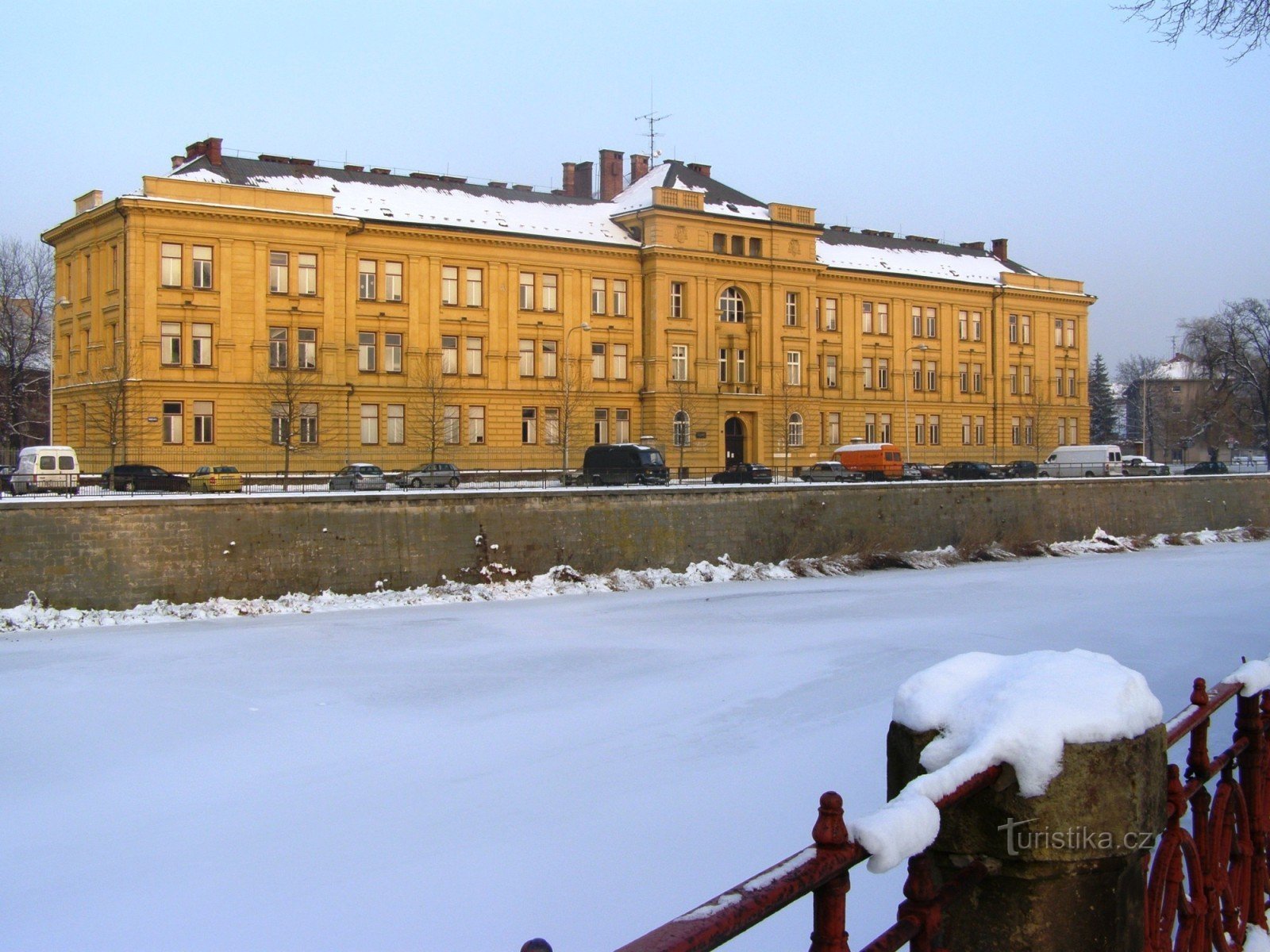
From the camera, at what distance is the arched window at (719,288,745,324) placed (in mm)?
67625

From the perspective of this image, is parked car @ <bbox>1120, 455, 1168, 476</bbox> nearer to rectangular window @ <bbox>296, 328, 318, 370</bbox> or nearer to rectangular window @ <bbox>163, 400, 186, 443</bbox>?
rectangular window @ <bbox>296, 328, 318, 370</bbox>

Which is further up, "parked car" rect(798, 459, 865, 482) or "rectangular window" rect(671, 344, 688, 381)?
"rectangular window" rect(671, 344, 688, 381)

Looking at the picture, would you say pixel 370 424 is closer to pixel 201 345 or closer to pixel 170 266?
pixel 201 345

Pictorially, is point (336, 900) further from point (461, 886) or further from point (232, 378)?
point (232, 378)

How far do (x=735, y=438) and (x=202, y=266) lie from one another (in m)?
31.1

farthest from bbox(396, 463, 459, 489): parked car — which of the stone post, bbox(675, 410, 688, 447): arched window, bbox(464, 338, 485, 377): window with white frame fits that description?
the stone post

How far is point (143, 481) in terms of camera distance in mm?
41062

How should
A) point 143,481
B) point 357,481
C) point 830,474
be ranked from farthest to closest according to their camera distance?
point 830,474, point 357,481, point 143,481

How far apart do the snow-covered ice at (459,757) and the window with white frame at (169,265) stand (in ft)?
90.3

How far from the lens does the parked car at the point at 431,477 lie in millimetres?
49719

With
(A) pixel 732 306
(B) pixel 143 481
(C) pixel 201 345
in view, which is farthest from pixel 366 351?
(A) pixel 732 306

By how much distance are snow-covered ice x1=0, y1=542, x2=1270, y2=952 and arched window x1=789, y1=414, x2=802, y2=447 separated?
38.0 m

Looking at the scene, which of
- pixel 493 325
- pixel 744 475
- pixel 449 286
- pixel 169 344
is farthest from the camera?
pixel 493 325

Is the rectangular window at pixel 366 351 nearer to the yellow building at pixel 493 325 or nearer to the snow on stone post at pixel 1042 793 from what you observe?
the yellow building at pixel 493 325
